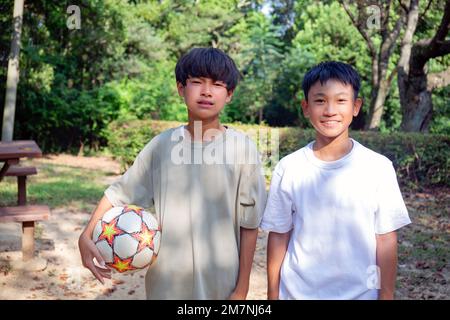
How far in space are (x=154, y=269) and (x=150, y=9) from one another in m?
20.4

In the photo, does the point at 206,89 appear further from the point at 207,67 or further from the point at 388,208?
the point at 388,208

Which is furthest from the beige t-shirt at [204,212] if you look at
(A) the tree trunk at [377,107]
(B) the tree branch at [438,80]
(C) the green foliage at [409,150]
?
(A) the tree trunk at [377,107]

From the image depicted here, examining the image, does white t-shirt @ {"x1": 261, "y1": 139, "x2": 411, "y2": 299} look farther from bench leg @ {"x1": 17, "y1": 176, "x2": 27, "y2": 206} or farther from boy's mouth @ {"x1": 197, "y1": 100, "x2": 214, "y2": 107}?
bench leg @ {"x1": 17, "y1": 176, "x2": 27, "y2": 206}

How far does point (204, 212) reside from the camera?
193 centimetres

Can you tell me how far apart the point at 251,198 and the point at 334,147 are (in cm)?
37

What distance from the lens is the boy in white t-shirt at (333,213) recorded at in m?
1.88

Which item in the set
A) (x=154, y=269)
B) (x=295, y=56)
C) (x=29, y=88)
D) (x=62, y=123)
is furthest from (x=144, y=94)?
(x=154, y=269)

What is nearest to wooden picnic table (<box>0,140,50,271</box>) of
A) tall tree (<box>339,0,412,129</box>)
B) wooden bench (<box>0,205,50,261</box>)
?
wooden bench (<box>0,205,50,261</box>)

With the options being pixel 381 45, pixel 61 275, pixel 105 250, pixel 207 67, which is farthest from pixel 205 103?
pixel 381 45

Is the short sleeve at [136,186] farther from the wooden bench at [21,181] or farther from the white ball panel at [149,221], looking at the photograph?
the wooden bench at [21,181]

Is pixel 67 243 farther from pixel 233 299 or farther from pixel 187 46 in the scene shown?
pixel 187 46

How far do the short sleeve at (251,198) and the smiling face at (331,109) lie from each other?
283 millimetres

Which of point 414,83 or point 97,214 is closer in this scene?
point 97,214
